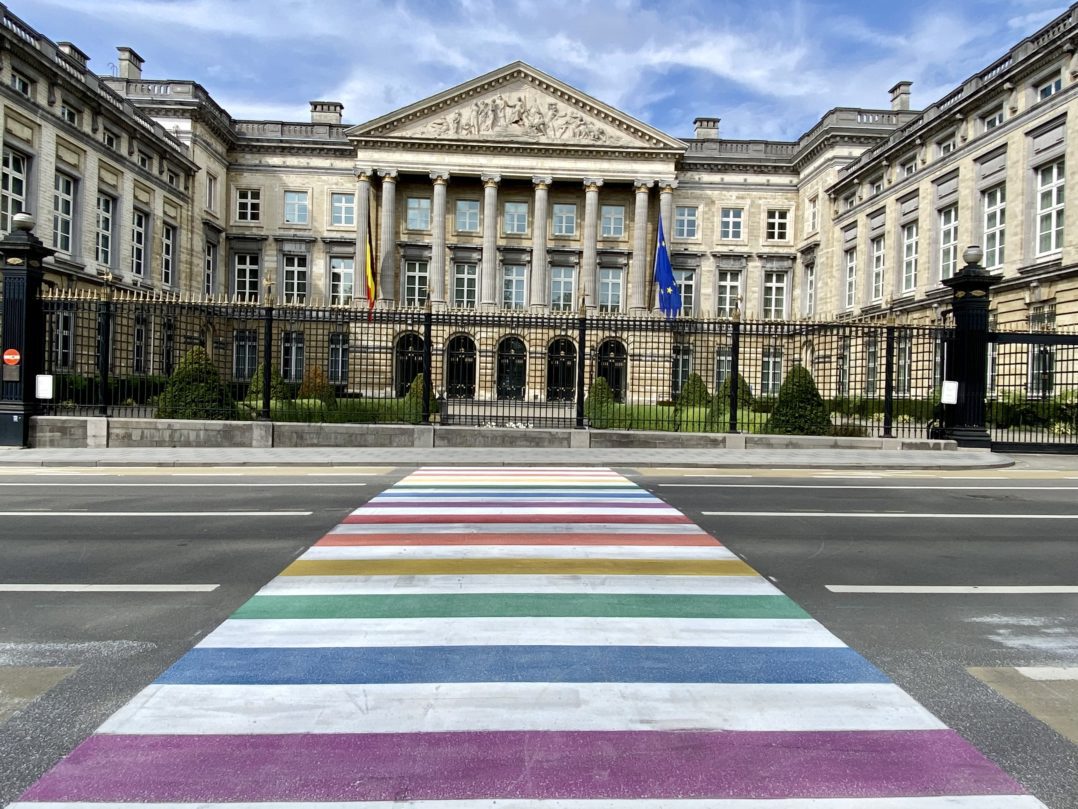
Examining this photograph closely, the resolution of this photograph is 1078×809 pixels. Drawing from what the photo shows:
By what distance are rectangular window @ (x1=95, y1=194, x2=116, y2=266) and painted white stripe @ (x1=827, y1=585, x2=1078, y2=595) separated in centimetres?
4083

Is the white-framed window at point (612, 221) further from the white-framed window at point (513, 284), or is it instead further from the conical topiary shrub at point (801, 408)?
the conical topiary shrub at point (801, 408)

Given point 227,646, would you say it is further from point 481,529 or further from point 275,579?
point 481,529

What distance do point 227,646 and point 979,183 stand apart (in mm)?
38876

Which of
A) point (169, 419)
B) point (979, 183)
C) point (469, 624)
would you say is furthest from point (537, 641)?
point (979, 183)

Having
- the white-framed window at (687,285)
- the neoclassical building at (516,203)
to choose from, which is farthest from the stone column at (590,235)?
the white-framed window at (687,285)

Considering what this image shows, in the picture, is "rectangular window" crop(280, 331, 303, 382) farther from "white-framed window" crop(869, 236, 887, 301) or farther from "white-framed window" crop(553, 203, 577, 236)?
"white-framed window" crop(869, 236, 887, 301)

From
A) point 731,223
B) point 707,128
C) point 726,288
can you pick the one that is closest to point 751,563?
point 726,288

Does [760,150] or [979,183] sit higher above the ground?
[760,150]

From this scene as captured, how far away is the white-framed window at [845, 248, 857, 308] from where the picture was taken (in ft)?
152

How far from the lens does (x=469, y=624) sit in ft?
14.6

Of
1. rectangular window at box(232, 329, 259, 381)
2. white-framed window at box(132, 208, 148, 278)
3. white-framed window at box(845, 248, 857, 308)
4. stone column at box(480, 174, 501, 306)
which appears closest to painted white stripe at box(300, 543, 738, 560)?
rectangular window at box(232, 329, 259, 381)

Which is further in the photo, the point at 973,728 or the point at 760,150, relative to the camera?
the point at 760,150

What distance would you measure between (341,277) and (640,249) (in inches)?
879

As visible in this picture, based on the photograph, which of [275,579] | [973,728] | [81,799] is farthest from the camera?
[275,579]
